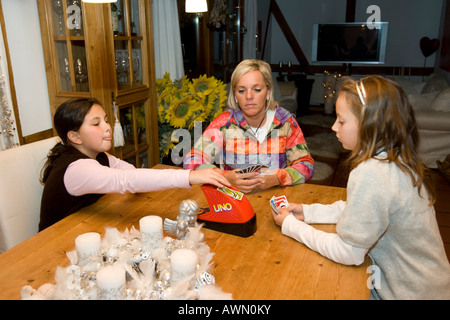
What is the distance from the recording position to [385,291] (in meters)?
1.11

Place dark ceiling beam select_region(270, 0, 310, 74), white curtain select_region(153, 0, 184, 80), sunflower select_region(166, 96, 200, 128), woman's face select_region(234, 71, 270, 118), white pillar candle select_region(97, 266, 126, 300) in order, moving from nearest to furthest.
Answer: white pillar candle select_region(97, 266, 126, 300) → woman's face select_region(234, 71, 270, 118) → sunflower select_region(166, 96, 200, 128) → white curtain select_region(153, 0, 184, 80) → dark ceiling beam select_region(270, 0, 310, 74)

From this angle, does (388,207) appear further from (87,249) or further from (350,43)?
(350,43)

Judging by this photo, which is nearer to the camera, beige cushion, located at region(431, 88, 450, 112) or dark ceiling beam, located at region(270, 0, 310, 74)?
beige cushion, located at region(431, 88, 450, 112)

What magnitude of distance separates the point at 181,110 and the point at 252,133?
0.79 m

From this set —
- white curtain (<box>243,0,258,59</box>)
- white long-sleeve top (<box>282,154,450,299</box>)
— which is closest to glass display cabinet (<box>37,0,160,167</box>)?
white long-sleeve top (<box>282,154,450,299</box>)

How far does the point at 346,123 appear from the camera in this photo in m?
1.15

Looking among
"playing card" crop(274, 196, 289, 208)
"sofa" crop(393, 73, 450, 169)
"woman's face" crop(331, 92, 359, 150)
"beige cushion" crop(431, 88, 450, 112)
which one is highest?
"woman's face" crop(331, 92, 359, 150)

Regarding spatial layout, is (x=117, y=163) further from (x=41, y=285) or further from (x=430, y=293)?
(x=430, y=293)

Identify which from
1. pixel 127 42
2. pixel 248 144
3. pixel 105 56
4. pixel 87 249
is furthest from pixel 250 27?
pixel 87 249

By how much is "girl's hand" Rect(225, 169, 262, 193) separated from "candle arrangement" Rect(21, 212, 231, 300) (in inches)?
20.3

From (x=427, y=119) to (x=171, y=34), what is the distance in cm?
296

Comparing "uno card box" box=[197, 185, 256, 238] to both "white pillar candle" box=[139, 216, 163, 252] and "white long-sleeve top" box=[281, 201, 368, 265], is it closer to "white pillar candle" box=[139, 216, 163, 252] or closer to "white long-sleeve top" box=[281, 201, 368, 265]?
"white long-sleeve top" box=[281, 201, 368, 265]

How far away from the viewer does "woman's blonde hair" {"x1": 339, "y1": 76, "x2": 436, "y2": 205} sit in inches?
41.3
